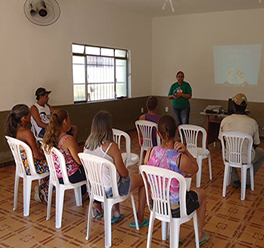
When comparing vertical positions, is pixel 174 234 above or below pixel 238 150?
below

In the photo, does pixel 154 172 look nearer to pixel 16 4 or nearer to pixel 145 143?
pixel 145 143

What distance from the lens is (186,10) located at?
6906 millimetres

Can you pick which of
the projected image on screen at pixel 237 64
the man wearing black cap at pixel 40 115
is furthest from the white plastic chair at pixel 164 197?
the projected image on screen at pixel 237 64

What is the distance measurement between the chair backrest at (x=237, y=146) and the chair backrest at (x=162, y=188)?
1.56 meters

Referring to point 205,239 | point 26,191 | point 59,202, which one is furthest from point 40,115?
point 205,239

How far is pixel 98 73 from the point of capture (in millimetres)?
6645

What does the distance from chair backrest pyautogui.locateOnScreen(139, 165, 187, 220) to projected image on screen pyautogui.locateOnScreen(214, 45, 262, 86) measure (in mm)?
5352

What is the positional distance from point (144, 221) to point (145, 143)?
1625 millimetres

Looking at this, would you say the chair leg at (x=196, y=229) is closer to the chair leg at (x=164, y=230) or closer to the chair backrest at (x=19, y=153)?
the chair leg at (x=164, y=230)

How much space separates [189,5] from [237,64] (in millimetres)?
1750

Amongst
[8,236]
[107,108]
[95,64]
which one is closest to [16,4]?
[95,64]

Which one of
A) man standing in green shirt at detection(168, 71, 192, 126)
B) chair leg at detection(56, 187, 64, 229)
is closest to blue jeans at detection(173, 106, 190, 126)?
man standing in green shirt at detection(168, 71, 192, 126)

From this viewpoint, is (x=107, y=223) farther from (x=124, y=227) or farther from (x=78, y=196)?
(x=78, y=196)

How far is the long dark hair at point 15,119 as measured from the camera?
307cm
